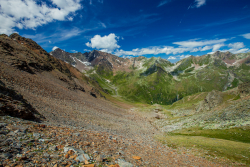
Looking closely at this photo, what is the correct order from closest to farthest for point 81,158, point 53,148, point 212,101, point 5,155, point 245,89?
point 5,155, point 81,158, point 53,148, point 245,89, point 212,101

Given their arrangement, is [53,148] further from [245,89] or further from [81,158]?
[245,89]

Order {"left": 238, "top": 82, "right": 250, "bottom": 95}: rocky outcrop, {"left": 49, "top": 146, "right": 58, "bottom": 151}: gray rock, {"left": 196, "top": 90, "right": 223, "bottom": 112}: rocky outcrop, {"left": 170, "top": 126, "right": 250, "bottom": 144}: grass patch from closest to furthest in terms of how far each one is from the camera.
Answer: {"left": 49, "top": 146, "right": 58, "bottom": 151}: gray rock → {"left": 170, "top": 126, "right": 250, "bottom": 144}: grass patch → {"left": 238, "top": 82, "right": 250, "bottom": 95}: rocky outcrop → {"left": 196, "top": 90, "right": 223, "bottom": 112}: rocky outcrop

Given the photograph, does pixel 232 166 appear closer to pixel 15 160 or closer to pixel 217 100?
pixel 15 160

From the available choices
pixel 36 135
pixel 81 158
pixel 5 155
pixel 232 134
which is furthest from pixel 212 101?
pixel 5 155

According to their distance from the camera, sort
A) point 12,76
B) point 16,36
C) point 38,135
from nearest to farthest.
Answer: point 38,135 → point 12,76 → point 16,36

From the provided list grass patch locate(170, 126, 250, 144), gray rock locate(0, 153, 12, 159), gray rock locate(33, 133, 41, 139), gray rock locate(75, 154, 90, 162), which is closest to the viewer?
gray rock locate(0, 153, 12, 159)

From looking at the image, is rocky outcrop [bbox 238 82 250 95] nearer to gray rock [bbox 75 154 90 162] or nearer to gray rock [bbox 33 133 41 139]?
gray rock [bbox 75 154 90 162]

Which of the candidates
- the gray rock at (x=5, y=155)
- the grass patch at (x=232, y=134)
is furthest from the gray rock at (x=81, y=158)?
the grass patch at (x=232, y=134)

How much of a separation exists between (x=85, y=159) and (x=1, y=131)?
23.5 ft

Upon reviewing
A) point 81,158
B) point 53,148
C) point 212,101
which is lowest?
point 81,158

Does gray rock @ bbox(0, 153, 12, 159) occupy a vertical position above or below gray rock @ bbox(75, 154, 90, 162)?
above

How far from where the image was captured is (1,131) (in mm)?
9320

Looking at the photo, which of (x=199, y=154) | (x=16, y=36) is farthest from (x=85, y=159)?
(x=16, y=36)

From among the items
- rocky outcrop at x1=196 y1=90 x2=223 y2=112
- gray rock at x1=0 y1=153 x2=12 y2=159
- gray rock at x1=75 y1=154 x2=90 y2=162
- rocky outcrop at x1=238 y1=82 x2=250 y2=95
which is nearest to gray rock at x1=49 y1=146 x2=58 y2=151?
gray rock at x1=75 y1=154 x2=90 y2=162
